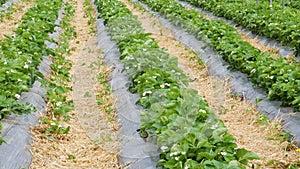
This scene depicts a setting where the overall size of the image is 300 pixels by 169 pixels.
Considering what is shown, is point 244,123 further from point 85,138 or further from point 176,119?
point 85,138

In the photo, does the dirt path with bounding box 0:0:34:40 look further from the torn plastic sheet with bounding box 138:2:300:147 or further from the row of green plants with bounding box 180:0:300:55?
the row of green plants with bounding box 180:0:300:55

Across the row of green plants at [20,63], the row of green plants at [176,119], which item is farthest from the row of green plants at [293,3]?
the row of green plants at [176,119]

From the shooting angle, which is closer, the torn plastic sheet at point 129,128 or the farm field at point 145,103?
the farm field at point 145,103

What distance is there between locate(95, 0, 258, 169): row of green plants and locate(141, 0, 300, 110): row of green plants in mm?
1327

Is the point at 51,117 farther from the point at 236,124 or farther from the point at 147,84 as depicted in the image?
the point at 236,124

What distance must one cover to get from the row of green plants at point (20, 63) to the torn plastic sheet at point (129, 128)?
116 cm

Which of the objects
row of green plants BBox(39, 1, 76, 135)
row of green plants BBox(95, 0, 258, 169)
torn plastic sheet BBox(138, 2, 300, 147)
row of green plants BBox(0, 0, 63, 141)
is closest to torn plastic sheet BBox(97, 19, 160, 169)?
row of green plants BBox(95, 0, 258, 169)

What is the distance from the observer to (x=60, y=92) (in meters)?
6.33

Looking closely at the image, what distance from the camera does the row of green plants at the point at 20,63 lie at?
4984mm

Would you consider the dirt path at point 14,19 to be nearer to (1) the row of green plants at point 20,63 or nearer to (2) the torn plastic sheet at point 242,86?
(1) the row of green plants at point 20,63

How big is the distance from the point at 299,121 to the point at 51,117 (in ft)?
10.2

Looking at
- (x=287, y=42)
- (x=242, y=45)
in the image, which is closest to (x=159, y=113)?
(x=242, y=45)

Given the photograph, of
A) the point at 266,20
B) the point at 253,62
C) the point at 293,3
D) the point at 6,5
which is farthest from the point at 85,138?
the point at 293,3

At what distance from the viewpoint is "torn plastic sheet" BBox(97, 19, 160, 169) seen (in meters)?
4.24
